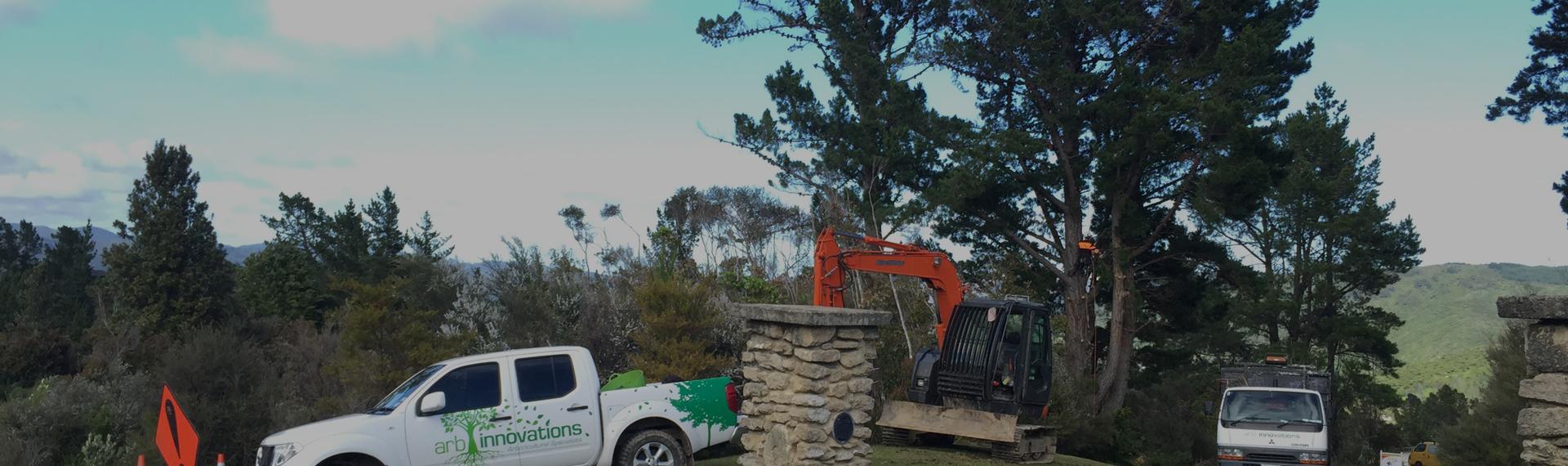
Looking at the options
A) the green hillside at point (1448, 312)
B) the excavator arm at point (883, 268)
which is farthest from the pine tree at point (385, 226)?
the green hillside at point (1448, 312)

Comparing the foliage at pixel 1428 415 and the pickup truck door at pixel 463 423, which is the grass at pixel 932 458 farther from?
the foliage at pixel 1428 415

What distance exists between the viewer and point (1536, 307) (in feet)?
21.9

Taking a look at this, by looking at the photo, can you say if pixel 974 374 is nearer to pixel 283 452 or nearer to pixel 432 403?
pixel 432 403

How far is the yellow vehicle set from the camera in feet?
98.9

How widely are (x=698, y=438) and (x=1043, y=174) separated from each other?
706 inches

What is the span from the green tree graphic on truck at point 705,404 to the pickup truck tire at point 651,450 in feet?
0.92

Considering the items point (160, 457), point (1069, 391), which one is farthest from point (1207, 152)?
point (160, 457)

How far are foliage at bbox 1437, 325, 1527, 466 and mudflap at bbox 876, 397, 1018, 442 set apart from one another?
7.98 m

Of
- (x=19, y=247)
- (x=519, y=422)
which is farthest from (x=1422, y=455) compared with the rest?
(x=19, y=247)

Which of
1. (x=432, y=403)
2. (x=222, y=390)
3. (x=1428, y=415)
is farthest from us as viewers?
(x=1428, y=415)

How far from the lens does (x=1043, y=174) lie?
90.6 feet

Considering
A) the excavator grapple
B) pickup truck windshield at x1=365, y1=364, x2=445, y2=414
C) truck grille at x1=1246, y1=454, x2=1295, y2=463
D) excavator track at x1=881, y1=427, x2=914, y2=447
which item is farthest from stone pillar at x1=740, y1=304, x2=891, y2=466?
truck grille at x1=1246, y1=454, x2=1295, y2=463

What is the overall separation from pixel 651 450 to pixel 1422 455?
91.7 feet

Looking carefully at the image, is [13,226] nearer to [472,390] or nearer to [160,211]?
[160,211]
